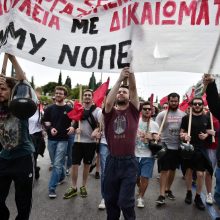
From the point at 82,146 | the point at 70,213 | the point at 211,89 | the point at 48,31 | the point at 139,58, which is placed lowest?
the point at 70,213

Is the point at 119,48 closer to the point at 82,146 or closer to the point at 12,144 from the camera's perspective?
the point at 12,144

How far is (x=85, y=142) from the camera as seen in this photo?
5.85 m

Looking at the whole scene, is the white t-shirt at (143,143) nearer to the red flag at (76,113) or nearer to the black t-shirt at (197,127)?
the black t-shirt at (197,127)

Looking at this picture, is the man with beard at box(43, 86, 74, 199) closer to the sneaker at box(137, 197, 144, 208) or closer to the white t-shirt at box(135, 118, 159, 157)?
the white t-shirt at box(135, 118, 159, 157)

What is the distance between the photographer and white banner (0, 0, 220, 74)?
3.36 metres

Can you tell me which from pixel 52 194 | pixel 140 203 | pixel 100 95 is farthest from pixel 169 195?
pixel 100 95

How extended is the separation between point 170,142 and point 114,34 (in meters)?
2.85

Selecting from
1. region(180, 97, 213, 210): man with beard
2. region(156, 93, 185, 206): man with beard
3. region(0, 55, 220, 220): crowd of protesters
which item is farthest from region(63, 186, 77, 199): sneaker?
region(180, 97, 213, 210): man with beard

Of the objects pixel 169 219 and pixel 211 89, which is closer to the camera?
pixel 211 89

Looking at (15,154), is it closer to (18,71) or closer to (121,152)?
(18,71)

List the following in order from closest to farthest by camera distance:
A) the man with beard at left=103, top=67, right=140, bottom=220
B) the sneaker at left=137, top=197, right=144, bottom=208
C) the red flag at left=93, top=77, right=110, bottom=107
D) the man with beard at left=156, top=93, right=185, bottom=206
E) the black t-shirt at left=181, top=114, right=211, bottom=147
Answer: the man with beard at left=103, top=67, right=140, bottom=220
the sneaker at left=137, top=197, right=144, bottom=208
the black t-shirt at left=181, top=114, right=211, bottom=147
the man with beard at left=156, top=93, right=185, bottom=206
the red flag at left=93, top=77, right=110, bottom=107

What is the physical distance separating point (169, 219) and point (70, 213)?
55.8 inches

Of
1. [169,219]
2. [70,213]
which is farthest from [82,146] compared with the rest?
[169,219]

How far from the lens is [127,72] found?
3469 millimetres
